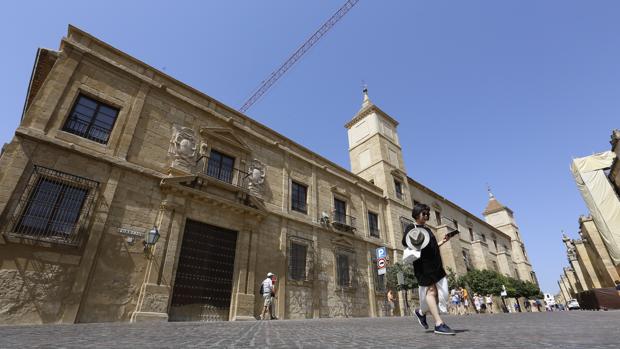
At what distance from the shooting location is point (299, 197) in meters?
15.6

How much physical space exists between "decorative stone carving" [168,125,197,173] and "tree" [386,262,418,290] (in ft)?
37.9

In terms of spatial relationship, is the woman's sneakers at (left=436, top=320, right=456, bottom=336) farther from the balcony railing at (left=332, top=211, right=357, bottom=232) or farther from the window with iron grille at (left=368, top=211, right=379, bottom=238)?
the window with iron grille at (left=368, top=211, right=379, bottom=238)

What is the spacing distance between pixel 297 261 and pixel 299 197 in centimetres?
340

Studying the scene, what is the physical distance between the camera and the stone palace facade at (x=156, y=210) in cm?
793

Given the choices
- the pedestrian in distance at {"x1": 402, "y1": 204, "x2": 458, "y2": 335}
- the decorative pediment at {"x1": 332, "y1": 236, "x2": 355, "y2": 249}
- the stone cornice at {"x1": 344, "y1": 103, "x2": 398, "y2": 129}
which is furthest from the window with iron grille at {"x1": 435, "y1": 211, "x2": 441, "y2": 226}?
the pedestrian in distance at {"x1": 402, "y1": 204, "x2": 458, "y2": 335}

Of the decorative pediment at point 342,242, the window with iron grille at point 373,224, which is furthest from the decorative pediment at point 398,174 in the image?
the decorative pediment at point 342,242

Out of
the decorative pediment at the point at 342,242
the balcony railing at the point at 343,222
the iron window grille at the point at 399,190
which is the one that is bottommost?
the decorative pediment at the point at 342,242

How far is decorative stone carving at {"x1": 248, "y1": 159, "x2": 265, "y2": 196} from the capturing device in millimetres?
13477

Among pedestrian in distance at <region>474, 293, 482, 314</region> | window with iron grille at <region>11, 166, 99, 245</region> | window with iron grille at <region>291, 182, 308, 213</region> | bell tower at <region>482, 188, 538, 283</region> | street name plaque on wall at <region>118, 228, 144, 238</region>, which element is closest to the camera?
window with iron grille at <region>11, 166, 99, 245</region>

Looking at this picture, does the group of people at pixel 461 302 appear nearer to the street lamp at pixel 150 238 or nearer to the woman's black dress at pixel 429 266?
the street lamp at pixel 150 238

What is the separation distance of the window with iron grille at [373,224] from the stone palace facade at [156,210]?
1.93 ft

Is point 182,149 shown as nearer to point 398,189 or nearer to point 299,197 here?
point 299,197

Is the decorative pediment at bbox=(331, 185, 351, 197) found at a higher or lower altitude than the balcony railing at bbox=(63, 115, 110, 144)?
higher

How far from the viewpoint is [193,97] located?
13305mm
